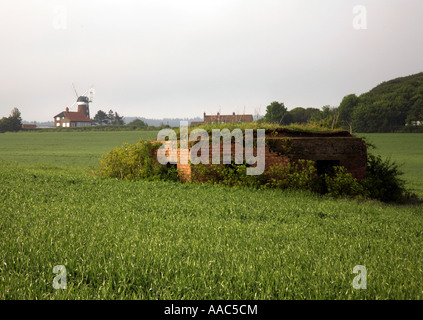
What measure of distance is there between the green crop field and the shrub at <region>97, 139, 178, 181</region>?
418 cm

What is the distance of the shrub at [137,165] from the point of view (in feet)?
41.6

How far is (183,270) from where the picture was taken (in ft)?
12.4

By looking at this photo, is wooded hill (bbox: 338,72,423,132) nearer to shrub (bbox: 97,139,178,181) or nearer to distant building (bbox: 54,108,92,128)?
shrub (bbox: 97,139,178,181)

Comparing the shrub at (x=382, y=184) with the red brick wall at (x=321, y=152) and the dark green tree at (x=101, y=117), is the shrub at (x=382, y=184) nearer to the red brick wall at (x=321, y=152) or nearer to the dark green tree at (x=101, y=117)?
the red brick wall at (x=321, y=152)

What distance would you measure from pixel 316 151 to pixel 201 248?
26.4ft

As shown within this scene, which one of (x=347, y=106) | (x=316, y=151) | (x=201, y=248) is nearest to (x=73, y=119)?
(x=347, y=106)

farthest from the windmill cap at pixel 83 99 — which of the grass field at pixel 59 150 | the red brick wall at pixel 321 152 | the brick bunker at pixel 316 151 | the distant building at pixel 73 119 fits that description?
the red brick wall at pixel 321 152

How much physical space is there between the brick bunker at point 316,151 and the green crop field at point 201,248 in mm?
3041

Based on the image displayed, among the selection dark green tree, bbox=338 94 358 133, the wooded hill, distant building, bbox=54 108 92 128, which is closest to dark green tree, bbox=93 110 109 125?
distant building, bbox=54 108 92 128

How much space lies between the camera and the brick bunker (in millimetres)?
11266

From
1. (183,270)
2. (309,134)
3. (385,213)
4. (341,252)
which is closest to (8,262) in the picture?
(183,270)

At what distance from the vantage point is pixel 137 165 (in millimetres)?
13609

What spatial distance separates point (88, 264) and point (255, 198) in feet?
18.6

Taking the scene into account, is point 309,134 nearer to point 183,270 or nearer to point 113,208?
point 113,208
